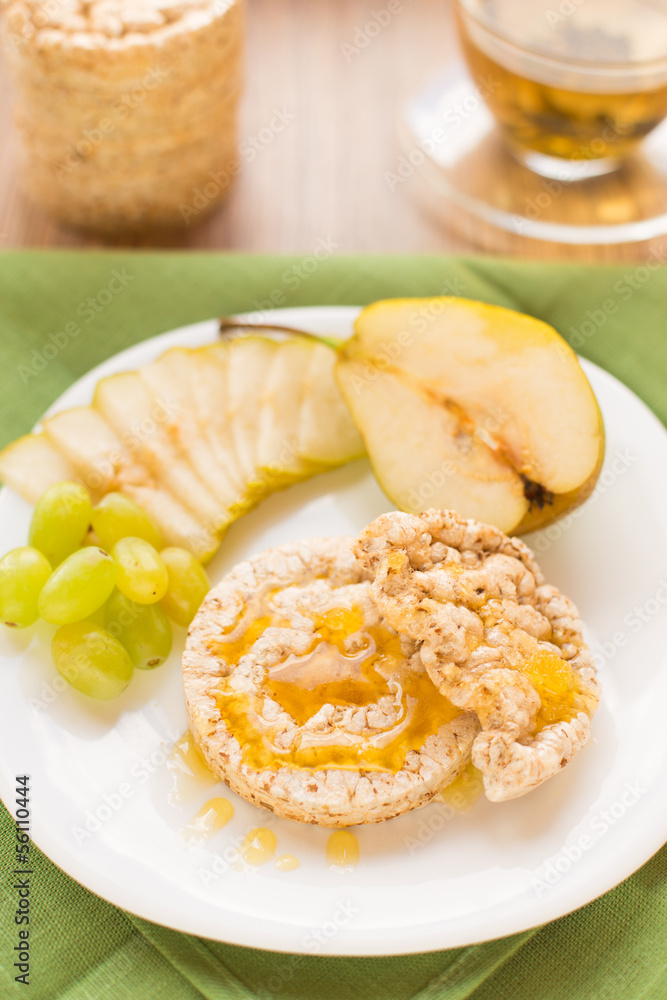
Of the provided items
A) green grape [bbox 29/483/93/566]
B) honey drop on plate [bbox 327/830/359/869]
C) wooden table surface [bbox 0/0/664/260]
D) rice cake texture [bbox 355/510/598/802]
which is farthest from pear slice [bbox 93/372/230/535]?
wooden table surface [bbox 0/0/664/260]

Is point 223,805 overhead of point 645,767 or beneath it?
overhead

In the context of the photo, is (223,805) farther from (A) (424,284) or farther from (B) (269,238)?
(B) (269,238)

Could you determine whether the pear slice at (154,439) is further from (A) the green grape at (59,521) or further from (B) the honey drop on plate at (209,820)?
(B) the honey drop on plate at (209,820)

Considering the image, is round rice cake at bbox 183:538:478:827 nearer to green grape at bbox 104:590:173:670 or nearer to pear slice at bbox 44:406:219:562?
green grape at bbox 104:590:173:670

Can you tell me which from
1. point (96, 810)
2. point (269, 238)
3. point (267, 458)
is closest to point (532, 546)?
point (267, 458)

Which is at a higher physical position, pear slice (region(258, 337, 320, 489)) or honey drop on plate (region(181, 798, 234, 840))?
pear slice (region(258, 337, 320, 489))

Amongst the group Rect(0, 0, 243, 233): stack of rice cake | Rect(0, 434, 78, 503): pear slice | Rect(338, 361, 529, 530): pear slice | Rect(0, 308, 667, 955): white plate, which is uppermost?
Rect(0, 0, 243, 233): stack of rice cake

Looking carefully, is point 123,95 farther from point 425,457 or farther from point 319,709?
point 319,709

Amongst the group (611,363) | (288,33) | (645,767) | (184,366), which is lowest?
(645,767)
